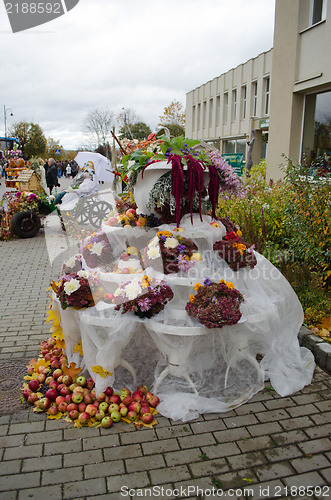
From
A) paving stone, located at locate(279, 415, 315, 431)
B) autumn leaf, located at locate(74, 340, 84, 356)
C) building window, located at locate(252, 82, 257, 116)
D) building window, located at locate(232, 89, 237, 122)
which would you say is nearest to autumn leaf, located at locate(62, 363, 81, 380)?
autumn leaf, located at locate(74, 340, 84, 356)

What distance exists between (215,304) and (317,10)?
10.2 m

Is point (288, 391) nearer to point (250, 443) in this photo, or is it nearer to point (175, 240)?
point (250, 443)

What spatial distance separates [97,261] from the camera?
13.1ft

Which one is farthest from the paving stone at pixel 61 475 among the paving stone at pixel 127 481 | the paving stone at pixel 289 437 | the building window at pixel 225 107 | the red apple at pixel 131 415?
the building window at pixel 225 107

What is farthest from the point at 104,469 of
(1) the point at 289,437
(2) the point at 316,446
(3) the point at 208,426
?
(2) the point at 316,446

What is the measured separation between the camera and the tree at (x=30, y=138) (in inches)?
1560

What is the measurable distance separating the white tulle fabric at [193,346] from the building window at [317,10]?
8963 millimetres

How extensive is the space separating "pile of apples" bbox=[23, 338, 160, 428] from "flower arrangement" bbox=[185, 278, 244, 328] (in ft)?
2.81

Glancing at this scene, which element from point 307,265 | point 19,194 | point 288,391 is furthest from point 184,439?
point 19,194

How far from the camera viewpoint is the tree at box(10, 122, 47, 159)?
39.6 metres

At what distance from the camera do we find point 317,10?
33.1 feet

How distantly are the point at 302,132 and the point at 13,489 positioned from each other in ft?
36.0

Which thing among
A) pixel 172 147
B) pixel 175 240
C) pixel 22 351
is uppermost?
pixel 172 147

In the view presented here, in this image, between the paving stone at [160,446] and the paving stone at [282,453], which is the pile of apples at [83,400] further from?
the paving stone at [282,453]
